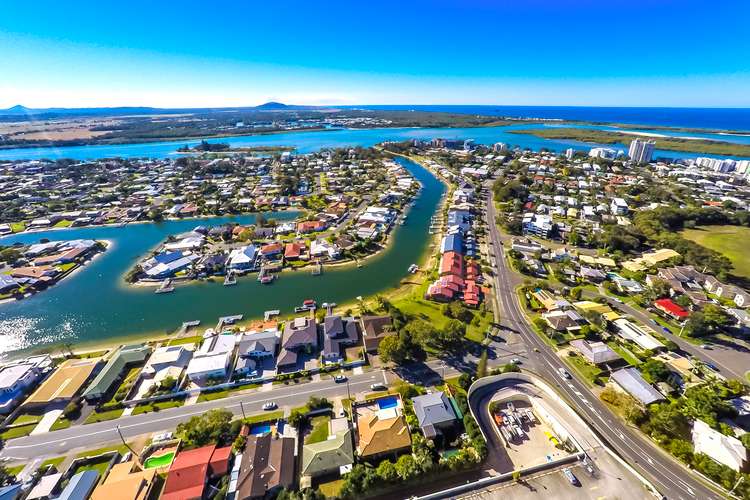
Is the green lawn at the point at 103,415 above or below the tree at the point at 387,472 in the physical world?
below

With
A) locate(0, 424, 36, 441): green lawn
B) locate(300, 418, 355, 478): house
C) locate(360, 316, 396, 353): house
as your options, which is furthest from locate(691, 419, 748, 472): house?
locate(0, 424, 36, 441): green lawn

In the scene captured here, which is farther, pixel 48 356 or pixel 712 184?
pixel 712 184

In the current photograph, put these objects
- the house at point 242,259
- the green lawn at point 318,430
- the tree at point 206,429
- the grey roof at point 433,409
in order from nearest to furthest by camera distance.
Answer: the tree at point 206,429, the grey roof at point 433,409, the green lawn at point 318,430, the house at point 242,259

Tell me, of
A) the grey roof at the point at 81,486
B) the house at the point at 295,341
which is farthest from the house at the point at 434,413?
the grey roof at the point at 81,486

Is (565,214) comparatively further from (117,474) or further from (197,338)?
(117,474)

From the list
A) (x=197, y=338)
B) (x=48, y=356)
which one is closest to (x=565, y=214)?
(x=197, y=338)

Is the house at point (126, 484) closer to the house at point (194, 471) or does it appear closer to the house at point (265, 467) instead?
the house at point (194, 471)

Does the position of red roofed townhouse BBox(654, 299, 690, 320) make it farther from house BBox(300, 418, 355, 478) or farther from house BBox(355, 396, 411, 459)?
house BBox(300, 418, 355, 478)
